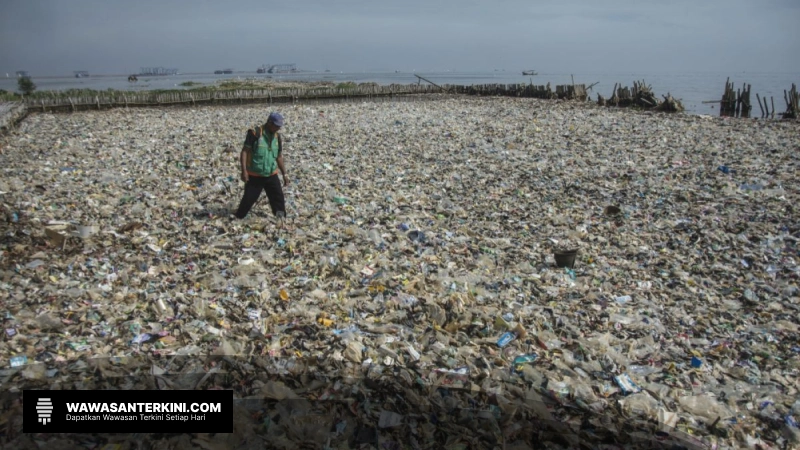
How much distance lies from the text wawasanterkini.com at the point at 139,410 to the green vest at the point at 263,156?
3661mm

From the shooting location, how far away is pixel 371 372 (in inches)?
131

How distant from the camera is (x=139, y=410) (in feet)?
9.17

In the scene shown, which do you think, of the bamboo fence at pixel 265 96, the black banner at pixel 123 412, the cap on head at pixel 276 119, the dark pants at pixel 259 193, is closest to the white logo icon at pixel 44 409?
the black banner at pixel 123 412

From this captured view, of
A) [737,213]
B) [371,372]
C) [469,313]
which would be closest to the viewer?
[371,372]

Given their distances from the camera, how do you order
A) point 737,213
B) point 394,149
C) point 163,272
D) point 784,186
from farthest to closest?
point 394,149 < point 784,186 < point 737,213 < point 163,272

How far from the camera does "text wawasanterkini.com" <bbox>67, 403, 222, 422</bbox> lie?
274 centimetres

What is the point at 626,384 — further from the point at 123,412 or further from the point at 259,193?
the point at 259,193

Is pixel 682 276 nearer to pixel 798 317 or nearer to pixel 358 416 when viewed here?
pixel 798 317

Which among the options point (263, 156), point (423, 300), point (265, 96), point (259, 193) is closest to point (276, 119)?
point (263, 156)

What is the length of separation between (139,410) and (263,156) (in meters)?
3.73

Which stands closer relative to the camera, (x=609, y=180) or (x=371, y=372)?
(x=371, y=372)

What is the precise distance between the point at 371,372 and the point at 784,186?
28.1ft

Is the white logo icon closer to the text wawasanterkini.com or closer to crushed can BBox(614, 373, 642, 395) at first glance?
the text wawasanterkini.com

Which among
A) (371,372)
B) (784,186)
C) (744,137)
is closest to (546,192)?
(784,186)
